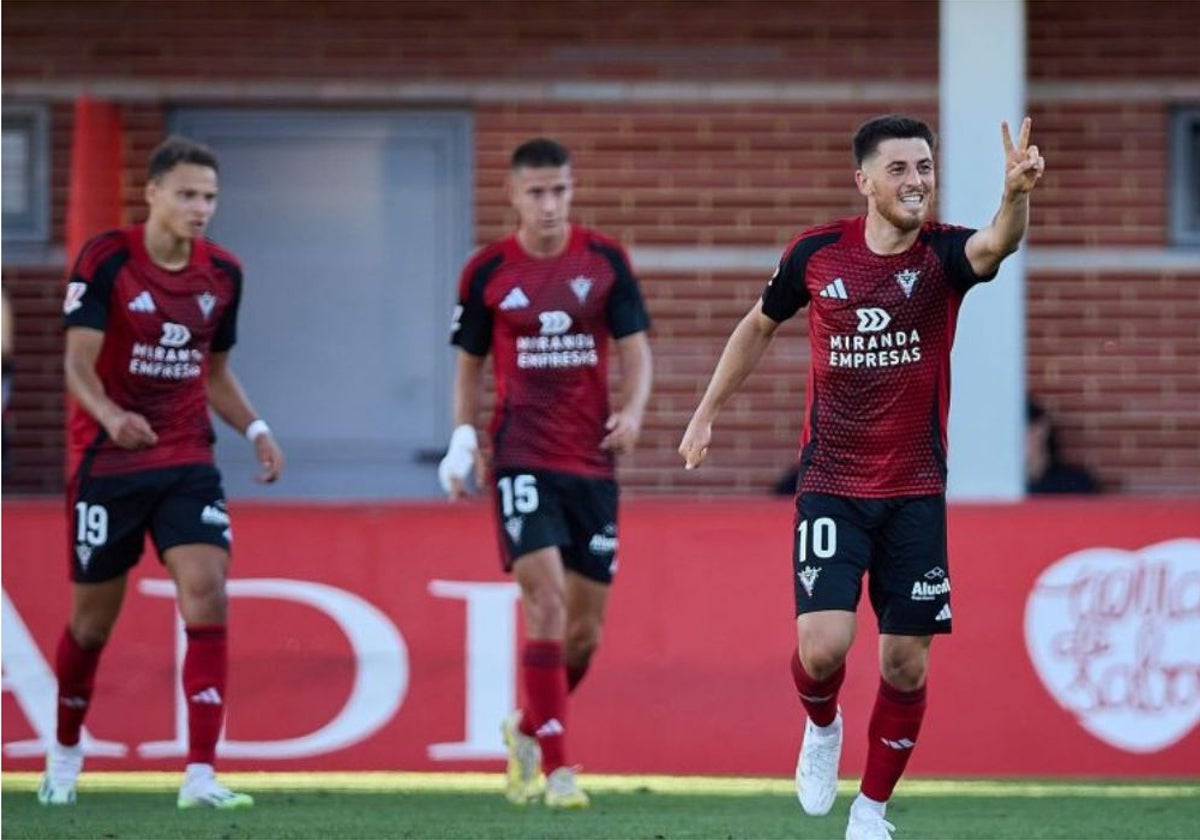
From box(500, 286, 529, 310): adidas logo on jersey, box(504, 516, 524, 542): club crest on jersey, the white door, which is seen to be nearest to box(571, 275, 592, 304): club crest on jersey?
box(500, 286, 529, 310): adidas logo on jersey

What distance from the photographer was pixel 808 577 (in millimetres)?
6816

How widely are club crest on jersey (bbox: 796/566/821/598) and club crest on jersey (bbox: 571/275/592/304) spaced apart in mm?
A: 2320

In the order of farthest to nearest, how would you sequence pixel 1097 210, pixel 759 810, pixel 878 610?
pixel 1097 210, pixel 759 810, pixel 878 610

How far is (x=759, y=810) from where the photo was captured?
850 centimetres

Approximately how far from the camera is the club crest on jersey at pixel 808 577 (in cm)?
680

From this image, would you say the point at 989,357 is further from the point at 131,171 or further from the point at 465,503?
the point at 131,171

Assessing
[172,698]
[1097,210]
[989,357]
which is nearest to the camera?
[172,698]

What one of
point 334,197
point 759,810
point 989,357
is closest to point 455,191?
point 334,197

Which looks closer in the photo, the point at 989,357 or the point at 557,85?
the point at 989,357

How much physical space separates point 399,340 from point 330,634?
3598 mm

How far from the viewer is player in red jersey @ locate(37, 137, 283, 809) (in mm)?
8406

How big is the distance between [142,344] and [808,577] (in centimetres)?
283

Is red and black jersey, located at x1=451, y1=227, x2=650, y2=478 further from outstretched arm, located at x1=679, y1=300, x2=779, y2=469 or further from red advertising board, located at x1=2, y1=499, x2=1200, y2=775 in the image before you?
outstretched arm, located at x1=679, y1=300, x2=779, y2=469

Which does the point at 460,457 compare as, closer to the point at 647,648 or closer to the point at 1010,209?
the point at 647,648
